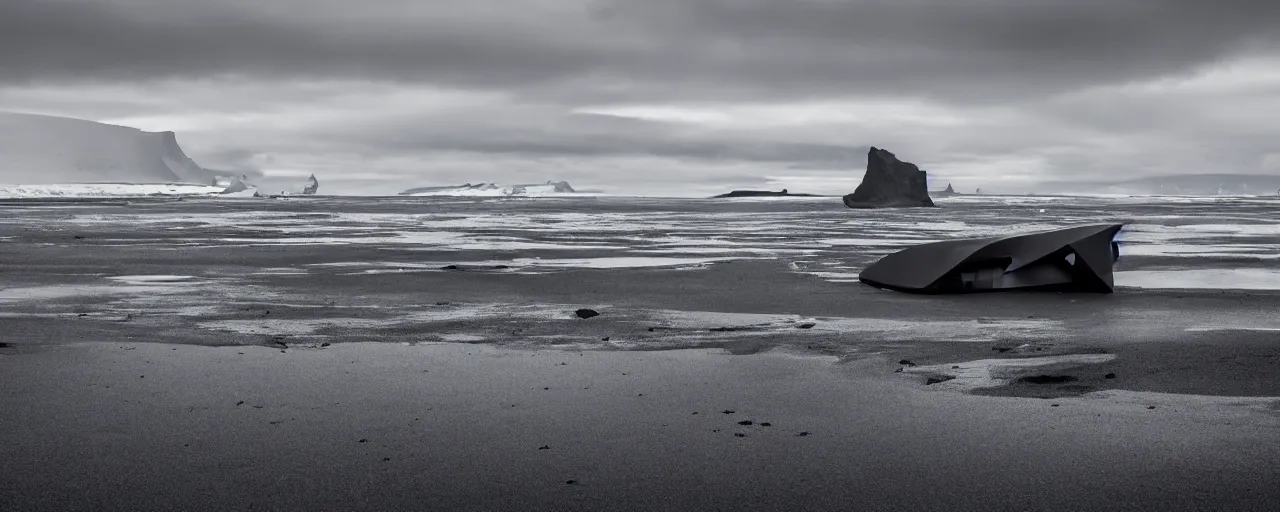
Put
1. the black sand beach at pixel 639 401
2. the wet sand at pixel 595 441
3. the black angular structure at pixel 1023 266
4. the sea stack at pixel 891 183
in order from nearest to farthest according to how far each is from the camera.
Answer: the wet sand at pixel 595 441 → the black sand beach at pixel 639 401 → the black angular structure at pixel 1023 266 → the sea stack at pixel 891 183

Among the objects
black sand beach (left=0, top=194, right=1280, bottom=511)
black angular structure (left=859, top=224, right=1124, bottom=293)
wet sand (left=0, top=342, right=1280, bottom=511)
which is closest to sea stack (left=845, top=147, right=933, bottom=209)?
black angular structure (left=859, top=224, right=1124, bottom=293)

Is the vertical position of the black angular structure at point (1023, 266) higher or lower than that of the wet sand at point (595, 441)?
higher

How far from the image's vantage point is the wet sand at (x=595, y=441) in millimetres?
4105

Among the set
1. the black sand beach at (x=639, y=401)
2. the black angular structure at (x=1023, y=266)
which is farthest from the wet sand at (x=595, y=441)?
the black angular structure at (x=1023, y=266)

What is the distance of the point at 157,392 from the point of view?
6188mm

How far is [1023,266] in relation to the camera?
41.3 ft

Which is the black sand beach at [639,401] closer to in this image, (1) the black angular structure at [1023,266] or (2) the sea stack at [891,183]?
(1) the black angular structure at [1023,266]

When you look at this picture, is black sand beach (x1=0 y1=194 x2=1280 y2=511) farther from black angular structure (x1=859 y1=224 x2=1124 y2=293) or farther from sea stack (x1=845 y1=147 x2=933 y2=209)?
sea stack (x1=845 y1=147 x2=933 y2=209)

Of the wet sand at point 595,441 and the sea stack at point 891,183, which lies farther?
the sea stack at point 891,183

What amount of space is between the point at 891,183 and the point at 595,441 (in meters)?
95.2

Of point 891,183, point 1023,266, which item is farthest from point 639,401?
point 891,183

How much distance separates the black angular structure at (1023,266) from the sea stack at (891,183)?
8455cm

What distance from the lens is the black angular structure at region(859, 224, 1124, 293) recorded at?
12.4m

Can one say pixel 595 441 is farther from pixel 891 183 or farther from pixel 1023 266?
pixel 891 183
